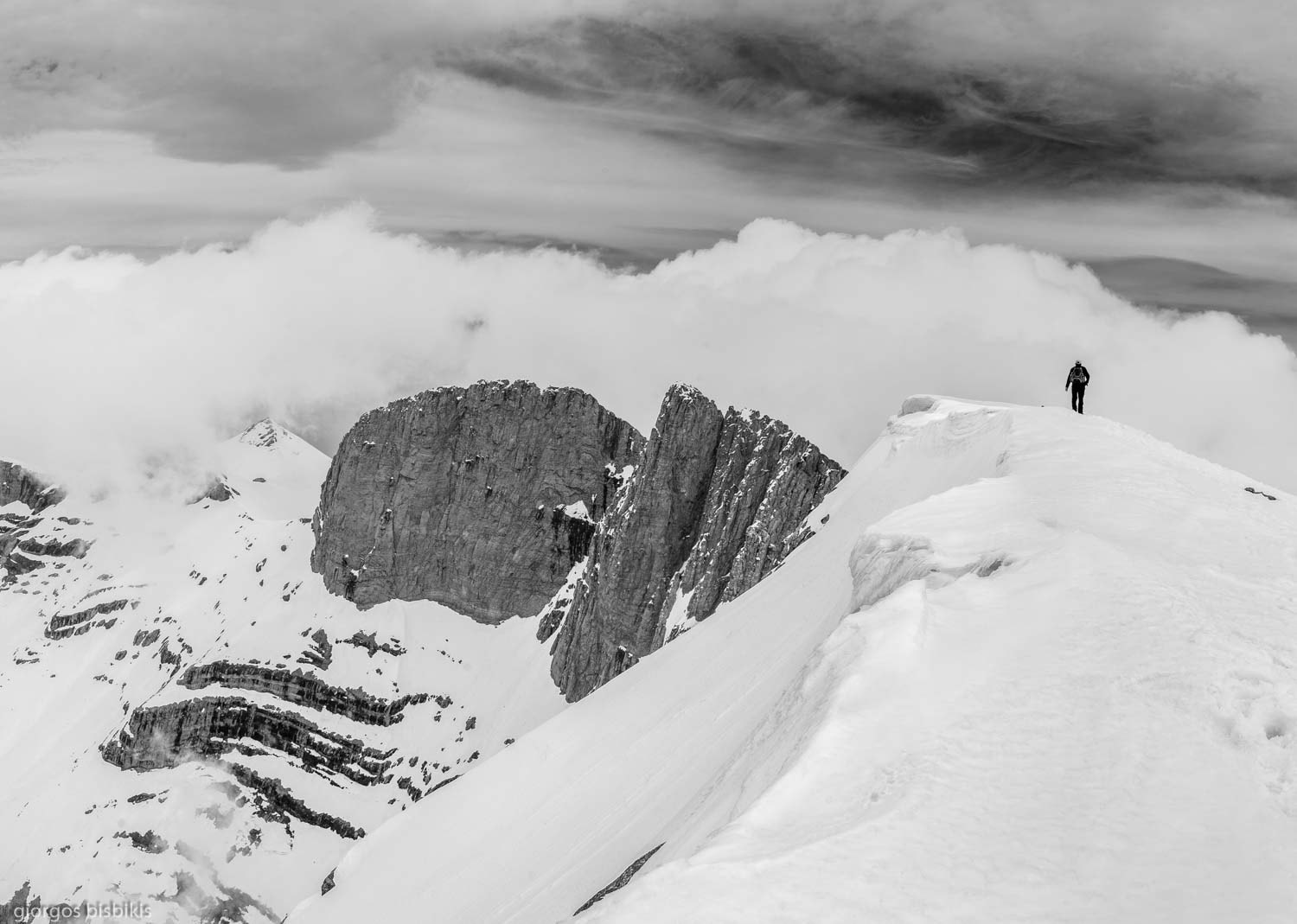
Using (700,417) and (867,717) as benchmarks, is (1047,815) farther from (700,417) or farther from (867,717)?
(700,417)

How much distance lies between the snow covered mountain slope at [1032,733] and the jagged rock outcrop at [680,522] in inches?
3860

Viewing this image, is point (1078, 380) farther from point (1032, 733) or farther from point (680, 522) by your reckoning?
point (680, 522)

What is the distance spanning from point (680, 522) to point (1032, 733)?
149 meters

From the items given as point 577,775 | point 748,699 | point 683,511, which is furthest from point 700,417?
point 748,699

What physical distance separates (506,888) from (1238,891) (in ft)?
113

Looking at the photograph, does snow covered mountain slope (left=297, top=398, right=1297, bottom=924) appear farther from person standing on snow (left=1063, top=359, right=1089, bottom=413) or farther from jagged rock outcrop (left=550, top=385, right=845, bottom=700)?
jagged rock outcrop (left=550, top=385, right=845, bottom=700)

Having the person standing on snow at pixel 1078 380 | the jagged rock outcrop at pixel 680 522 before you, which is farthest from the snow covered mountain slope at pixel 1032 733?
the jagged rock outcrop at pixel 680 522

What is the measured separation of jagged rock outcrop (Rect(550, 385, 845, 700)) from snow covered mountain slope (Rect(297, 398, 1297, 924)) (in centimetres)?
9804

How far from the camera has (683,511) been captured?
6432 inches

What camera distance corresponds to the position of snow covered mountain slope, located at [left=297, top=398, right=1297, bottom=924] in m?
11.4

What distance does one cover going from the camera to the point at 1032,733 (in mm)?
14531

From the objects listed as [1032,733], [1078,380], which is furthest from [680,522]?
[1032,733]

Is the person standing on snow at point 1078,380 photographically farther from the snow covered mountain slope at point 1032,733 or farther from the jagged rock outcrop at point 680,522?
the jagged rock outcrop at point 680,522

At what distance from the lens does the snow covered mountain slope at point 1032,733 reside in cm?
1140
